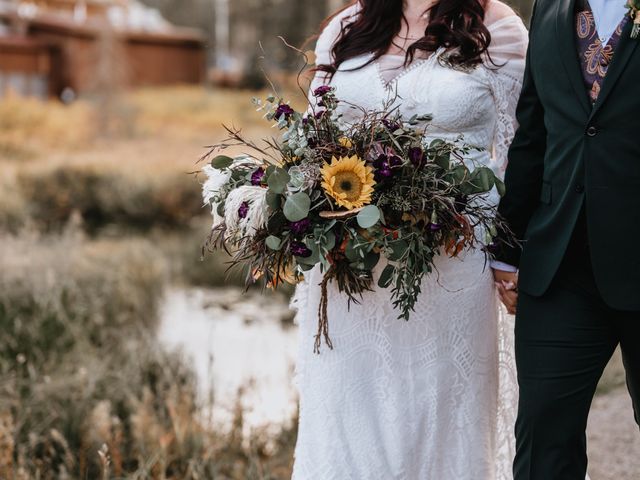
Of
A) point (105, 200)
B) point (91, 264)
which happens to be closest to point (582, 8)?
point (91, 264)

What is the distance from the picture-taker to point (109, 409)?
4.66 meters

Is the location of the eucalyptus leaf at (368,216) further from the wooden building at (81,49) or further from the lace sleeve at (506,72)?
the wooden building at (81,49)

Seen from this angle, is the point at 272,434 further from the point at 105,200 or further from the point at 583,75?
the point at 105,200

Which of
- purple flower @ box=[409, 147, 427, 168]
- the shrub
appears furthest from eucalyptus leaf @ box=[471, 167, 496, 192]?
the shrub

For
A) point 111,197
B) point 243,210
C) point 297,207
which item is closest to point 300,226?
point 297,207

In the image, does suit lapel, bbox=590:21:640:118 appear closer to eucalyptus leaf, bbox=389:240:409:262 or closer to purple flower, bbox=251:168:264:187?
eucalyptus leaf, bbox=389:240:409:262

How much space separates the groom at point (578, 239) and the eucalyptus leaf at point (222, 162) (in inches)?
35.3

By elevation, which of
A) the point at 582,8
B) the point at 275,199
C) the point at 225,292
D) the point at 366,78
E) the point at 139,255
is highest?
the point at 582,8

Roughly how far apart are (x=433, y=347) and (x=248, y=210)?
2.62ft

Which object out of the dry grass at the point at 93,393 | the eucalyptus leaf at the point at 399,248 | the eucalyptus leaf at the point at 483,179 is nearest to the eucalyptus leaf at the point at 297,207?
the eucalyptus leaf at the point at 399,248

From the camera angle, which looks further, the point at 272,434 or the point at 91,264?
the point at 91,264

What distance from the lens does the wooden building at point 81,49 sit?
18.1 metres

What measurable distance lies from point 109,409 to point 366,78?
7.78 feet

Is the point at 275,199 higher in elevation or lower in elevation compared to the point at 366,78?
lower
